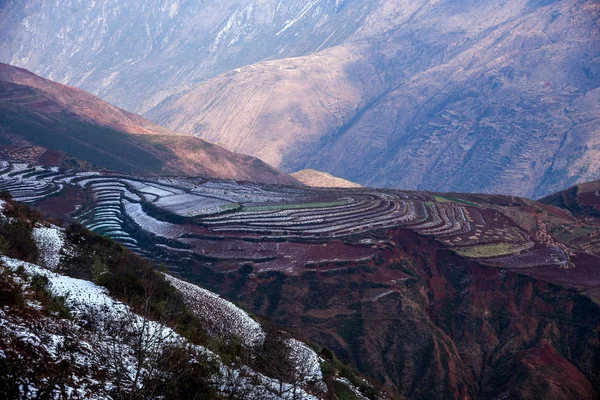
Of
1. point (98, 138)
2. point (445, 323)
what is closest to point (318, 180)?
point (98, 138)

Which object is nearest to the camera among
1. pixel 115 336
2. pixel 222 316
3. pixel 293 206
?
pixel 115 336

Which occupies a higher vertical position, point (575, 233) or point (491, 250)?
point (575, 233)

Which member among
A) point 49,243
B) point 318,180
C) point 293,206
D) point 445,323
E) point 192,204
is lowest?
point 49,243

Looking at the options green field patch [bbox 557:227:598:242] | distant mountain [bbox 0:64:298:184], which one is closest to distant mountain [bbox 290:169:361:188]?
distant mountain [bbox 0:64:298:184]

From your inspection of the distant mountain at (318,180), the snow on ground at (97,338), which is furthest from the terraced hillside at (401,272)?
Result: the distant mountain at (318,180)

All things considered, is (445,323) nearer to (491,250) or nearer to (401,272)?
(401,272)

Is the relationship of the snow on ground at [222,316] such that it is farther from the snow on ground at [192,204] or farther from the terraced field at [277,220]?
the snow on ground at [192,204]
